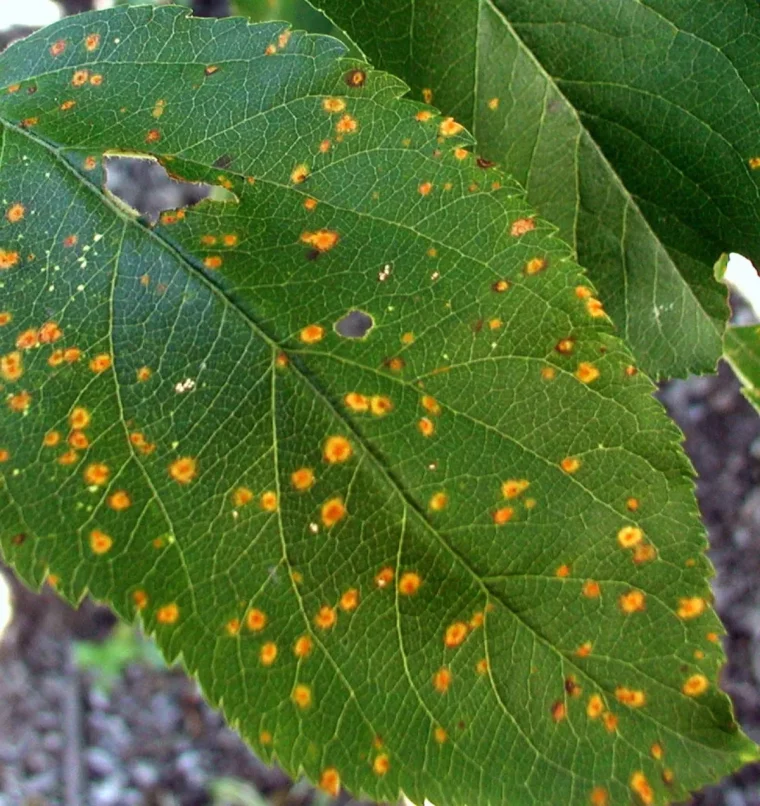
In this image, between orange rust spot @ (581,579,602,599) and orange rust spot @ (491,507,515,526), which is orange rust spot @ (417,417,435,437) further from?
orange rust spot @ (581,579,602,599)

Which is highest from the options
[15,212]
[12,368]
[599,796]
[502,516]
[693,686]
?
[15,212]

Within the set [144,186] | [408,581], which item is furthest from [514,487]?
[144,186]

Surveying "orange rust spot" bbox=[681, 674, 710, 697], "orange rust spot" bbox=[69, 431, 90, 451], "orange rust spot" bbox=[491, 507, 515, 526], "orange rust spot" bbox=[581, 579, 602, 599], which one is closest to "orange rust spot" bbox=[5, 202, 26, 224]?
"orange rust spot" bbox=[69, 431, 90, 451]

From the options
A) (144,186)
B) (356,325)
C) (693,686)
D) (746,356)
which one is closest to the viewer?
(693,686)

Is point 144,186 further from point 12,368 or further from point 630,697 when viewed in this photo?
point 630,697

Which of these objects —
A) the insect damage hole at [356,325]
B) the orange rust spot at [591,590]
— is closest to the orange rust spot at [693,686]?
the orange rust spot at [591,590]

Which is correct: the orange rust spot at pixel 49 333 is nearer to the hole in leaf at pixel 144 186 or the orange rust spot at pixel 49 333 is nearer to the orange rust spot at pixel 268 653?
the orange rust spot at pixel 268 653
